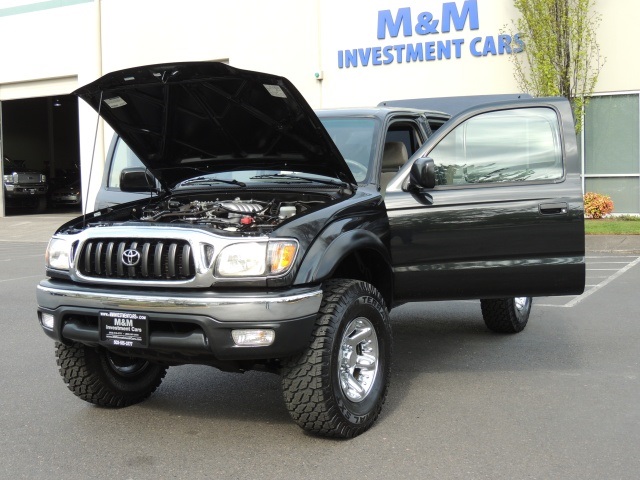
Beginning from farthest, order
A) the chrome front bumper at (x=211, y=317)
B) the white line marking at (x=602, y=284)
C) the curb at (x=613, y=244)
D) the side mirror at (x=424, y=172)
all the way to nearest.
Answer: the curb at (x=613, y=244), the white line marking at (x=602, y=284), the side mirror at (x=424, y=172), the chrome front bumper at (x=211, y=317)

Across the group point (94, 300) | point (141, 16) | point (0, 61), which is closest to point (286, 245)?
point (94, 300)

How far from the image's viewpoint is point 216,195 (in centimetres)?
558

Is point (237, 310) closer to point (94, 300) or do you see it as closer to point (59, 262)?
point (94, 300)

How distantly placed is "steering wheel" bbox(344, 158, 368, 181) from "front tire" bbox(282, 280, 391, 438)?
1.00 meters

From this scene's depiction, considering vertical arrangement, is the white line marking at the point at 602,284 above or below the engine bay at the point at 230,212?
below

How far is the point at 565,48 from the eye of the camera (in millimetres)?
18250

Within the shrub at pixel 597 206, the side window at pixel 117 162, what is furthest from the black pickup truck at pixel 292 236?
the shrub at pixel 597 206

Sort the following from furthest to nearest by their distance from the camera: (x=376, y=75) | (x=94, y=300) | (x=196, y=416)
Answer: (x=376, y=75) < (x=196, y=416) < (x=94, y=300)

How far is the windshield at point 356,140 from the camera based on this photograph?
18.7 feet

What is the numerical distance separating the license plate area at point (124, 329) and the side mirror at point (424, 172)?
1.96m

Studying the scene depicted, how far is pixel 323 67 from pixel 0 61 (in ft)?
41.0

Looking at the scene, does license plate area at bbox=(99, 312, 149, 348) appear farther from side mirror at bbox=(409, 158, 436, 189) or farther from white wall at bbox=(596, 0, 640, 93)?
A: white wall at bbox=(596, 0, 640, 93)

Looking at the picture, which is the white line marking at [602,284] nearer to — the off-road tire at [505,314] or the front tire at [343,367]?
the off-road tire at [505,314]

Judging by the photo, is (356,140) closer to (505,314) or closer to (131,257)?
(131,257)
